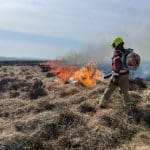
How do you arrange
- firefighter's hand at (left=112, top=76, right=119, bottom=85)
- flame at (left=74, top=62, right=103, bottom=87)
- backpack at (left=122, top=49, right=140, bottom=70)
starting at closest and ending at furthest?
backpack at (left=122, top=49, right=140, bottom=70) < firefighter's hand at (left=112, top=76, right=119, bottom=85) < flame at (left=74, top=62, right=103, bottom=87)

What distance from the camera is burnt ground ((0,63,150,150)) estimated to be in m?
13.4

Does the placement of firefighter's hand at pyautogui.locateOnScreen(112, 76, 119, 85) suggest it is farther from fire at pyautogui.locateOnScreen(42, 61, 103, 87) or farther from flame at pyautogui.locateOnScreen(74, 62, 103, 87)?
flame at pyautogui.locateOnScreen(74, 62, 103, 87)

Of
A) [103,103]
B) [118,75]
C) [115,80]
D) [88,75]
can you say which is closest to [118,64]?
[118,75]

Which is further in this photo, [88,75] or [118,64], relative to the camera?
[88,75]

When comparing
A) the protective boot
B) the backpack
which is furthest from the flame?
the backpack

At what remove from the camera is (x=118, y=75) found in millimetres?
15438

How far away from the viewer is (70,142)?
13500 mm

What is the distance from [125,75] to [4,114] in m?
4.20

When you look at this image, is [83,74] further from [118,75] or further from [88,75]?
[118,75]

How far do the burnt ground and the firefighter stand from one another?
306 millimetres

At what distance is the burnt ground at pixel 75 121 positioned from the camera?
1341cm

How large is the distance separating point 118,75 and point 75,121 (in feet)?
6.76

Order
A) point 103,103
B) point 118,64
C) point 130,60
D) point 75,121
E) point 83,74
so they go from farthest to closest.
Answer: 1. point 83,74
2. point 103,103
3. point 118,64
4. point 130,60
5. point 75,121

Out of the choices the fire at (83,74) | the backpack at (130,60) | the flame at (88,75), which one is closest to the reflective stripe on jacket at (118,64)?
the backpack at (130,60)
